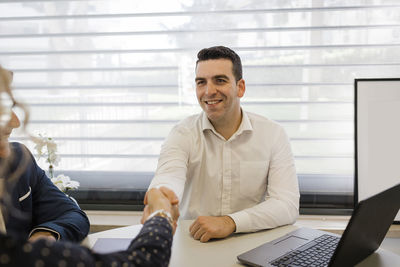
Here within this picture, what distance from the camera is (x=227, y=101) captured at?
194 centimetres

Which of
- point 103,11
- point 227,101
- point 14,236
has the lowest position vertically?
point 14,236

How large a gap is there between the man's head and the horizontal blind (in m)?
0.37

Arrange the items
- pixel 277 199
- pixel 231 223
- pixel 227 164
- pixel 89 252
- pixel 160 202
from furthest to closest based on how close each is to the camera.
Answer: pixel 227 164, pixel 277 199, pixel 231 223, pixel 160 202, pixel 89 252

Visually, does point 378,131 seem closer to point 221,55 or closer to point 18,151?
point 221,55

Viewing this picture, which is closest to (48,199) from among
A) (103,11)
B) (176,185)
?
(176,185)

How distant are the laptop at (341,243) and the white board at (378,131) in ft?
2.61

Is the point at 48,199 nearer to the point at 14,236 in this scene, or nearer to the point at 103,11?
the point at 14,236

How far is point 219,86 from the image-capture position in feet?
6.36

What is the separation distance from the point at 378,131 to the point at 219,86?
910 mm

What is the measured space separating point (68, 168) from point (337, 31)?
1.79 m

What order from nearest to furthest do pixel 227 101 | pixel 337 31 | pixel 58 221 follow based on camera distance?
pixel 58 221, pixel 227 101, pixel 337 31

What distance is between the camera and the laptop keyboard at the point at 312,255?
4.10 ft

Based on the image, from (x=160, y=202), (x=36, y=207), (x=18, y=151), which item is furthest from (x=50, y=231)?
(x=160, y=202)

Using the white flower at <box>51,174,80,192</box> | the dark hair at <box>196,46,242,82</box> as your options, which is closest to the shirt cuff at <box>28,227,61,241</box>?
the white flower at <box>51,174,80,192</box>
